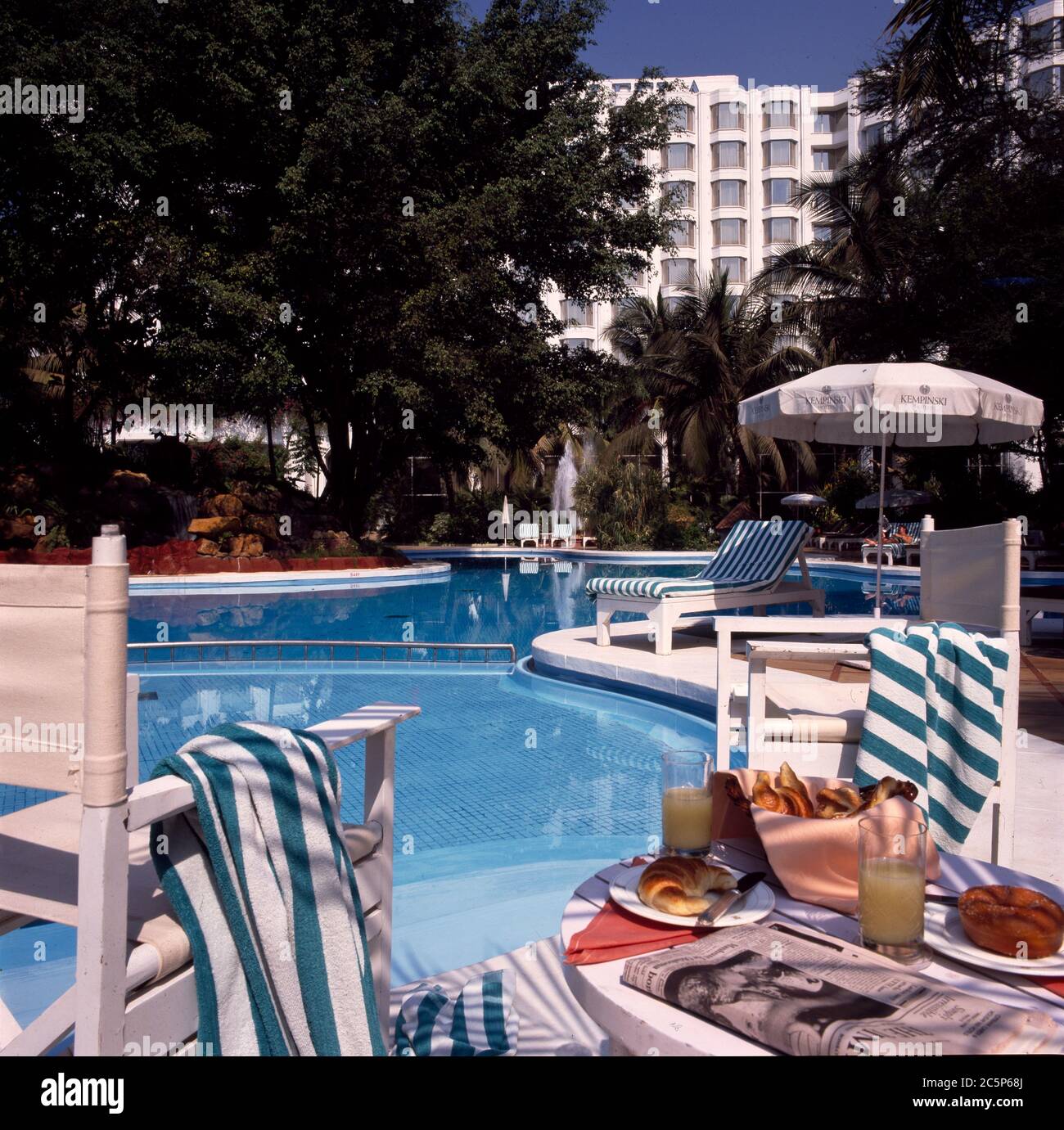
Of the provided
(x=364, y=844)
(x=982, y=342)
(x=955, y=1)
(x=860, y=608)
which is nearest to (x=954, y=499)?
(x=982, y=342)

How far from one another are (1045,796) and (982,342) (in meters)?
11.8

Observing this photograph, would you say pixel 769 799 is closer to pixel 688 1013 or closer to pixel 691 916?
pixel 691 916

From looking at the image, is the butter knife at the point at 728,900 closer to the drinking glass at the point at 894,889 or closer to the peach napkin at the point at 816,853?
the peach napkin at the point at 816,853

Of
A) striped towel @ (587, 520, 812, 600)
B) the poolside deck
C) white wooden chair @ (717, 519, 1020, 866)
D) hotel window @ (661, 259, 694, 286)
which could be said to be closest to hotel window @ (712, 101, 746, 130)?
hotel window @ (661, 259, 694, 286)

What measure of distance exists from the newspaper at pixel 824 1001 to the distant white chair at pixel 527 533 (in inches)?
993

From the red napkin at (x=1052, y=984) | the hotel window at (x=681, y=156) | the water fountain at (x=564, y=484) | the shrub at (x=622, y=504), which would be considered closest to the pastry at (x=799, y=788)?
the red napkin at (x=1052, y=984)

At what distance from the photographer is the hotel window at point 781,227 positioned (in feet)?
144

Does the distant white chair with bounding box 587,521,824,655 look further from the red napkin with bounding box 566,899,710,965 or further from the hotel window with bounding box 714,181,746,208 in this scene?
the hotel window with bounding box 714,181,746,208

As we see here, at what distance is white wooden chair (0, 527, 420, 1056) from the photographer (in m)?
1.29

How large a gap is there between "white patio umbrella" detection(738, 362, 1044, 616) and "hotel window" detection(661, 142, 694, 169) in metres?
40.4

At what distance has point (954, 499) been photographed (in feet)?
75.6

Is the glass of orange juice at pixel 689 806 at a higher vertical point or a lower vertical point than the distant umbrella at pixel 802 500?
lower

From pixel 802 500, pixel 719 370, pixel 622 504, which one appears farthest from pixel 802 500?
pixel 622 504

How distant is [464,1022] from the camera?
6.68 ft
